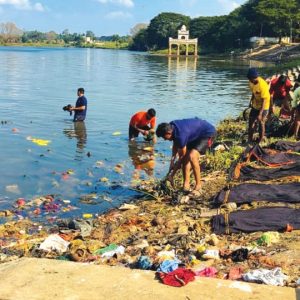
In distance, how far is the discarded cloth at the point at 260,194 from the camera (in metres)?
7.66

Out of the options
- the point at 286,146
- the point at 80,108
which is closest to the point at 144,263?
the point at 286,146

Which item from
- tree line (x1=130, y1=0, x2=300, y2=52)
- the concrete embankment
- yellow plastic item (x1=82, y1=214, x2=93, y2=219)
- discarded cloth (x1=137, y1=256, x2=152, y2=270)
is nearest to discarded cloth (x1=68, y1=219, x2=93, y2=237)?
yellow plastic item (x1=82, y1=214, x2=93, y2=219)

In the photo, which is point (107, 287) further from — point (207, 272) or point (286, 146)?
point (286, 146)

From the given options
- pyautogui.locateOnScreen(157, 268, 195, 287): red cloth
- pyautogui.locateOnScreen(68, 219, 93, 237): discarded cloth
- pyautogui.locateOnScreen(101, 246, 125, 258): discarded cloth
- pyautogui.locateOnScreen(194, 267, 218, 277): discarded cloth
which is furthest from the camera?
pyautogui.locateOnScreen(68, 219, 93, 237): discarded cloth

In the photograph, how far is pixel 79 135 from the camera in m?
15.8

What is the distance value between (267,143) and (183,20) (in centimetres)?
12643

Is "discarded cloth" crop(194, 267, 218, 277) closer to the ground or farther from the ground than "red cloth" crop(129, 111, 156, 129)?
closer to the ground

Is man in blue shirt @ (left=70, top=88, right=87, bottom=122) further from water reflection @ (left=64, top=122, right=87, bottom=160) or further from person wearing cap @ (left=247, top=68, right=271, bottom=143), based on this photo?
person wearing cap @ (left=247, top=68, right=271, bottom=143)

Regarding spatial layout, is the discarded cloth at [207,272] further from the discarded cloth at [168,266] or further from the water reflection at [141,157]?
the water reflection at [141,157]

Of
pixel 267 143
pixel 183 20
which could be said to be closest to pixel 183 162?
pixel 267 143

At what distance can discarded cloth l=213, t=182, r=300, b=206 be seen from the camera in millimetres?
7656

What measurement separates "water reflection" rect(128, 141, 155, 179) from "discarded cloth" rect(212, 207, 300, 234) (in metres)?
4.27

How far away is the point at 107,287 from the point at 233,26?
96990 millimetres

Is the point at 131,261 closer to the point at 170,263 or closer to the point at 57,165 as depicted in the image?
the point at 170,263
